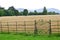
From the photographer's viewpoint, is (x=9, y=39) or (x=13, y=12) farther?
(x=13, y=12)

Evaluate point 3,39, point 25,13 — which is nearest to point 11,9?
point 25,13

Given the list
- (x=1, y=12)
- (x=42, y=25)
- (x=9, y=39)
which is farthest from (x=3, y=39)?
(x=1, y=12)

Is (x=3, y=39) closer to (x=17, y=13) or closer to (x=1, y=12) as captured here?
(x=1, y=12)

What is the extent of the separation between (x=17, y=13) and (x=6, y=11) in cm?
669

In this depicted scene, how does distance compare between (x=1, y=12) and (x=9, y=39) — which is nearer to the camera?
(x=9, y=39)

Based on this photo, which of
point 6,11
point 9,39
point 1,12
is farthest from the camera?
point 6,11

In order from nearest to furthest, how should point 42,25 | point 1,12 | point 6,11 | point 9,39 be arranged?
1. point 9,39
2. point 42,25
3. point 1,12
4. point 6,11

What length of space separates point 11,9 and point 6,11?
11.9 ft

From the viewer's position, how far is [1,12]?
8069cm

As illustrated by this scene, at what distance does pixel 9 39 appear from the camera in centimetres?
1934

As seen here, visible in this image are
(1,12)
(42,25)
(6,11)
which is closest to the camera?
(42,25)

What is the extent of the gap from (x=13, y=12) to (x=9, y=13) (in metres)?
4.27

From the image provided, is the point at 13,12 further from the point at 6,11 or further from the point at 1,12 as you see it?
the point at 1,12

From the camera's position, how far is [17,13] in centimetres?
9112
